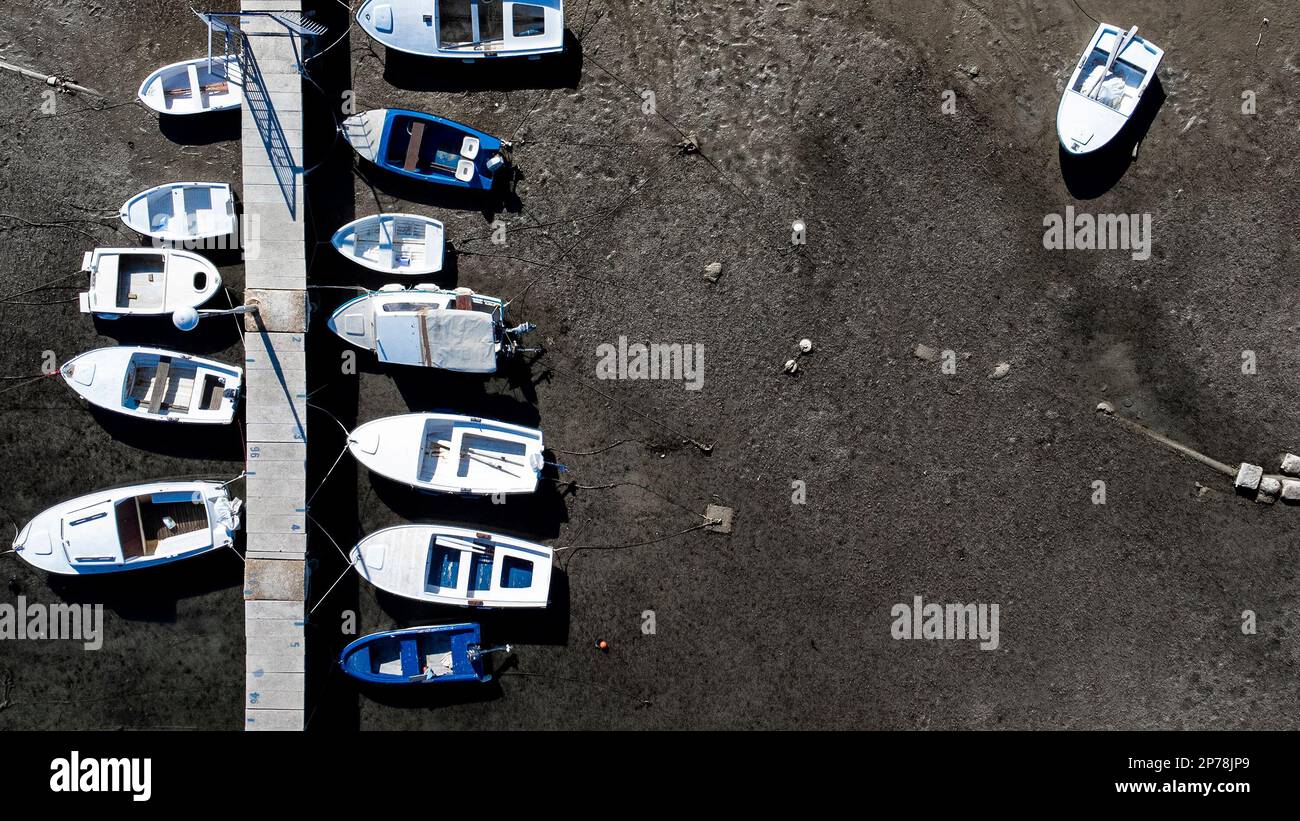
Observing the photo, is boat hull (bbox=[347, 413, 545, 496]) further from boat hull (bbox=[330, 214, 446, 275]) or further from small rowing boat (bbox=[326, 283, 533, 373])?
boat hull (bbox=[330, 214, 446, 275])

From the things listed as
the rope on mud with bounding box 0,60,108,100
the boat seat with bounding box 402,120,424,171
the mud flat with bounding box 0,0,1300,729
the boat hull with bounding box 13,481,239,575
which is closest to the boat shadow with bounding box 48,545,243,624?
the mud flat with bounding box 0,0,1300,729

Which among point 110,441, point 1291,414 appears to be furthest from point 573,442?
point 1291,414

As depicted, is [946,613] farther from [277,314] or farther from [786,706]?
[277,314]

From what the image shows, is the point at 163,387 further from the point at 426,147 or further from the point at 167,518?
the point at 426,147

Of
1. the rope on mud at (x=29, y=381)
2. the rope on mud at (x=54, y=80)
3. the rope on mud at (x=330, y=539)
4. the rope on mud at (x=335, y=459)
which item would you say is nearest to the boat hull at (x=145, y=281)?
the rope on mud at (x=29, y=381)

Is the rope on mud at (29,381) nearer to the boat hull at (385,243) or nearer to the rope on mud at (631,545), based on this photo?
the boat hull at (385,243)

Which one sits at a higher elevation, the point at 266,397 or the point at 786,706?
the point at 266,397
